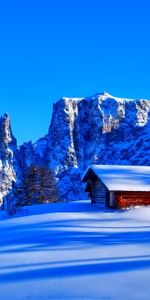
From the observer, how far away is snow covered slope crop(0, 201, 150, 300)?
9516mm

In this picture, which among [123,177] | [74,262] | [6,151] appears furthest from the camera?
[6,151]

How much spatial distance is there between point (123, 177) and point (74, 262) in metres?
23.8

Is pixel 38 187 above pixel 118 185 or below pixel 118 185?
above

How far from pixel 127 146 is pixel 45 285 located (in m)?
189

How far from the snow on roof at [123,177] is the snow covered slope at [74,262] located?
9.65 meters

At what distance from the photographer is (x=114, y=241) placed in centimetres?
1723

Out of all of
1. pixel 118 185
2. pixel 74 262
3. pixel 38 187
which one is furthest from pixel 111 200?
pixel 74 262

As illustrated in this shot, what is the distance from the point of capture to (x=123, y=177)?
1431 inches

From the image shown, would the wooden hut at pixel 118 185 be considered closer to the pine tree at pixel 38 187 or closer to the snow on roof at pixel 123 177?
the snow on roof at pixel 123 177

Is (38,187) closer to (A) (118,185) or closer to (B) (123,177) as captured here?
(B) (123,177)

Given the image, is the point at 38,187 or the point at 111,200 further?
the point at 38,187

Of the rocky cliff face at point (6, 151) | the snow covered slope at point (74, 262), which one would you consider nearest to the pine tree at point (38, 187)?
the snow covered slope at point (74, 262)

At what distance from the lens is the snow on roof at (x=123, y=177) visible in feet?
112

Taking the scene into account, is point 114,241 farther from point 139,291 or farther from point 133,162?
point 133,162
